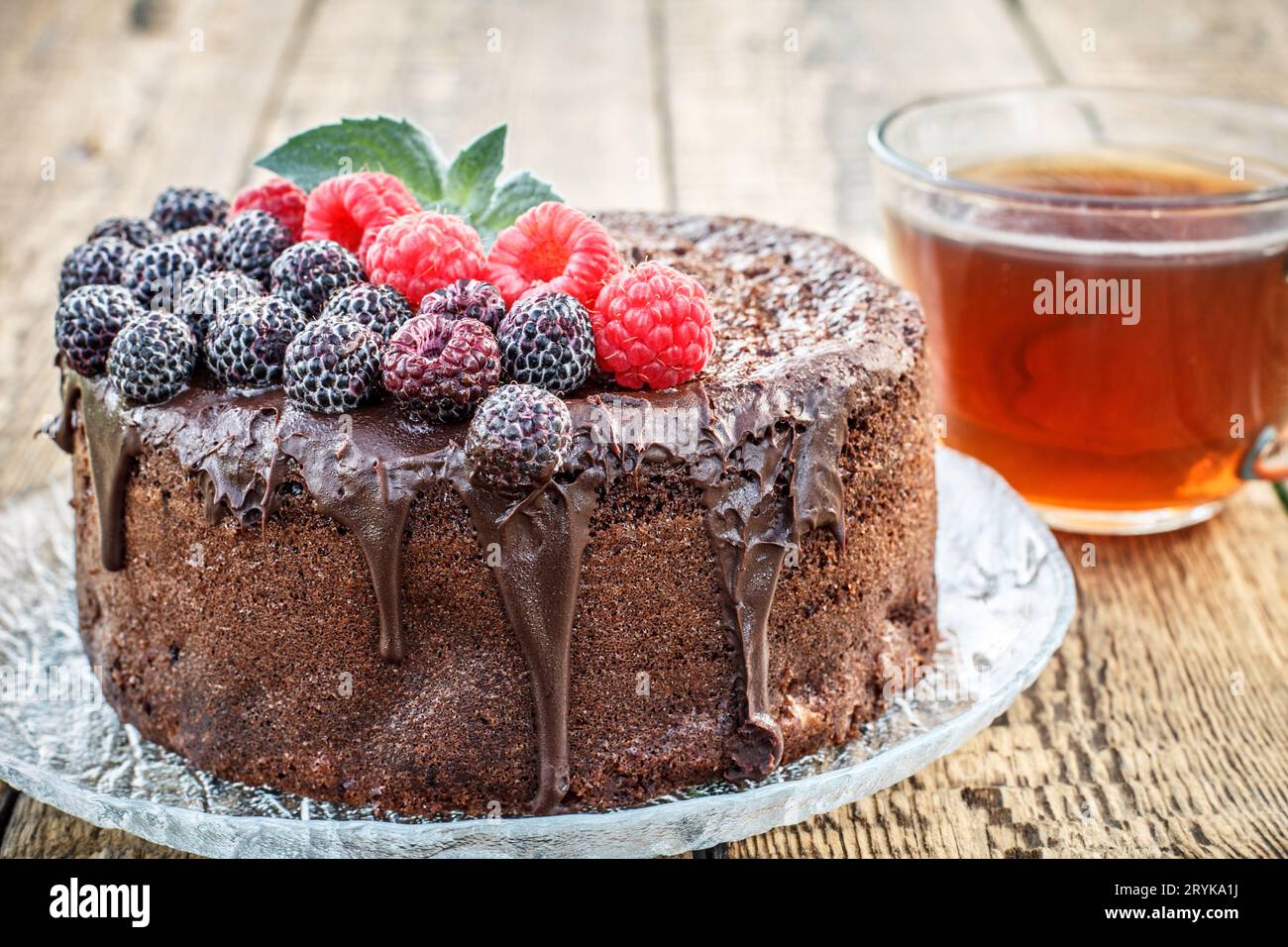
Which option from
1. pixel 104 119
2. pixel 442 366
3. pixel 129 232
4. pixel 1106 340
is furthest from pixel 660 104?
pixel 442 366

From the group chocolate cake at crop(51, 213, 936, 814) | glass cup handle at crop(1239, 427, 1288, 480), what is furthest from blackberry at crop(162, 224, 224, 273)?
glass cup handle at crop(1239, 427, 1288, 480)

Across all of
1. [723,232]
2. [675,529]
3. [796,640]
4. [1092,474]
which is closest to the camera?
[675,529]

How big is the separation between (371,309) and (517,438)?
12.1 inches

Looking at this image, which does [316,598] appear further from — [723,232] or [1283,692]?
[1283,692]

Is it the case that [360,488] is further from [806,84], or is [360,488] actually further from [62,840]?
[806,84]

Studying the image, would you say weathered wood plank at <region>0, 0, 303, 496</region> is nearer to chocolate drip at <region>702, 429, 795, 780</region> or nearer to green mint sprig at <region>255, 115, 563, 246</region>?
green mint sprig at <region>255, 115, 563, 246</region>

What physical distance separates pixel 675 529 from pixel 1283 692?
3.51 feet

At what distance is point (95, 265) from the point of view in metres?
2.05

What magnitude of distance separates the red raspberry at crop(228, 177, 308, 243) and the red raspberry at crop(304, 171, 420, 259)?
0.08m

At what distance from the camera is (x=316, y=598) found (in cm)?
184

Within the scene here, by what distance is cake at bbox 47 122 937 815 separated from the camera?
1.76 meters

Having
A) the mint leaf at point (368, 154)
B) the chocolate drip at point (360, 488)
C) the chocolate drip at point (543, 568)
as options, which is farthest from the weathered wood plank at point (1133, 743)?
the mint leaf at point (368, 154)

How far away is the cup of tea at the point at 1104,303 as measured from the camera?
239cm

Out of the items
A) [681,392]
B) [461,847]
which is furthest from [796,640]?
[461,847]
